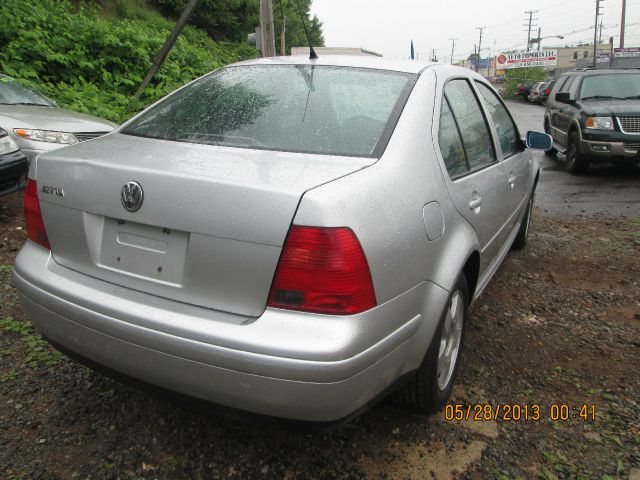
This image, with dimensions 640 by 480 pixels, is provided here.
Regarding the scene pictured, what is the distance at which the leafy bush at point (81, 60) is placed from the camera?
31.7 ft

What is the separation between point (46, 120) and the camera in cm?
616

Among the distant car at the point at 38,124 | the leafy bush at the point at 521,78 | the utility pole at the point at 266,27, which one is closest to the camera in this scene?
the distant car at the point at 38,124

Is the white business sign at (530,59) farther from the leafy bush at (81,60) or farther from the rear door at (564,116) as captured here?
the leafy bush at (81,60)

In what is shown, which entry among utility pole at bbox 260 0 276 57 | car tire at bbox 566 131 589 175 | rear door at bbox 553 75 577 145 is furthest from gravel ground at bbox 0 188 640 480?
rear door at bbox 553 75 577 145

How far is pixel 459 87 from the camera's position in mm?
2990

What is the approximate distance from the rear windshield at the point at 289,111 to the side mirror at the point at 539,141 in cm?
204

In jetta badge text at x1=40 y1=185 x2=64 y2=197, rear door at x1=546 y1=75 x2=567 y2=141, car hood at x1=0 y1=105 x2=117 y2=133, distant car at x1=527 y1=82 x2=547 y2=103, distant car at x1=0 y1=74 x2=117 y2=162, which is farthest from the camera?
distant car at x1=527 y1=82 x2=547 y2=103

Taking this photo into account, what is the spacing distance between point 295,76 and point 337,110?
1.34 ft

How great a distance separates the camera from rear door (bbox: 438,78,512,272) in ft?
8.11

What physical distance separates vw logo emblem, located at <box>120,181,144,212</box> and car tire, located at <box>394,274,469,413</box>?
1.22 meters

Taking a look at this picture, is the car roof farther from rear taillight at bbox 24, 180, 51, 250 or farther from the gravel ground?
the gravel ground

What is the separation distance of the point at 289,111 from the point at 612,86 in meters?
8.81

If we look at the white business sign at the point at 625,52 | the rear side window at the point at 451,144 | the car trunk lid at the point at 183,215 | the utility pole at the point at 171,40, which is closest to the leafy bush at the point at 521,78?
the white business sign at the point at 625,52

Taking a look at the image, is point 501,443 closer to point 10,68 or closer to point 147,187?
point 147,187
